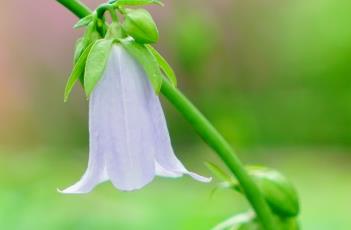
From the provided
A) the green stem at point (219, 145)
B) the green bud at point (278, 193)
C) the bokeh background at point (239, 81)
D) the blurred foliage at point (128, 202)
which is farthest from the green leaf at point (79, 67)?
the bokeh background at point (239, 81)

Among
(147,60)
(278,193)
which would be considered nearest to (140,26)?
(147,60)

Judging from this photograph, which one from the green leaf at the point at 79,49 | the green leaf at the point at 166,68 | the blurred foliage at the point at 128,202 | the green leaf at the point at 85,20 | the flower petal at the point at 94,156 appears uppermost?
the green leaf at the point at 85,20

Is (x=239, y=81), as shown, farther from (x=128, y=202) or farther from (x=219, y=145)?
Result: (x=219, y=145)

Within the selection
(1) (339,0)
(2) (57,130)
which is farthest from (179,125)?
(1) (339,0)

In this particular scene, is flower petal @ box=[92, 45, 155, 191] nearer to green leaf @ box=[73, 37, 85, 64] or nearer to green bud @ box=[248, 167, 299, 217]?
green leaf @ box=[73, 37, 85, 64]

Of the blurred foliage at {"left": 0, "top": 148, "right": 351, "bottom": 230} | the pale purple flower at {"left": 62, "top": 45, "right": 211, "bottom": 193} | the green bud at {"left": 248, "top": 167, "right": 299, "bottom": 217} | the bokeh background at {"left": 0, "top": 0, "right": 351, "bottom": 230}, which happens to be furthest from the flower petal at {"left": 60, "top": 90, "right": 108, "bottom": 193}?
the bokeh background at {"left": 0, "top": 0, "right": 351, "bottom": 230}

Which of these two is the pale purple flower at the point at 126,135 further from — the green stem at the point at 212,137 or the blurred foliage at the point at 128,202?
the blurred foliage at the point at 128,202
